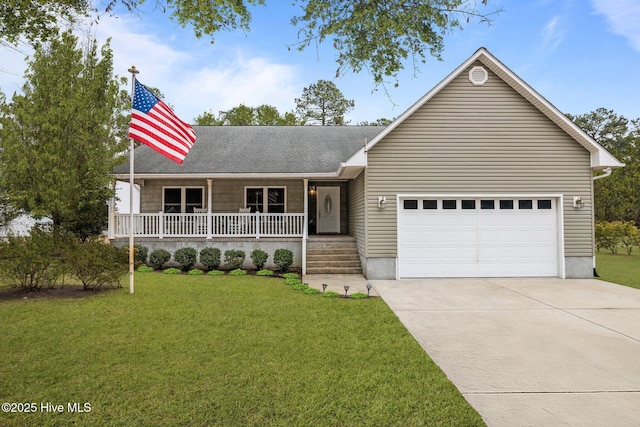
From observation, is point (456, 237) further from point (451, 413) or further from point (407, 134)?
point (451, 413)

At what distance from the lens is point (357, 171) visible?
10.9m

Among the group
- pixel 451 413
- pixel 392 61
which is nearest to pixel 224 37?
pixel 392 61

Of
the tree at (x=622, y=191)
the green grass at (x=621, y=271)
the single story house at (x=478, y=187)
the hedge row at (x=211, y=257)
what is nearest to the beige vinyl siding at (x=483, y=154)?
the single story house at (x=478, y=187)

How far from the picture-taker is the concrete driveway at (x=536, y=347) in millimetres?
3086

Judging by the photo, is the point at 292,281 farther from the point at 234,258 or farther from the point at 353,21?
the point at 353,21

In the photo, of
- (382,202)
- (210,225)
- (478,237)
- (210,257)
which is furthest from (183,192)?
(478,237)

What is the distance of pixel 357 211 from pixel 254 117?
23835 millimetres

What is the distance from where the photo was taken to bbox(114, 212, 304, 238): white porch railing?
39.5 feet

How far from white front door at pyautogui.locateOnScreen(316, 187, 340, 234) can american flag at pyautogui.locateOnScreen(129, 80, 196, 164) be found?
6.92 meters

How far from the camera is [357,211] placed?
1169cm

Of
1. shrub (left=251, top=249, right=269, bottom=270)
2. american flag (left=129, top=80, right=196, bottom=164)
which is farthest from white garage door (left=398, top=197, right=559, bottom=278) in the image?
american flag (left=129, top=80, right=196, bottom=164)

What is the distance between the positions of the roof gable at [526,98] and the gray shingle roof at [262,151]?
1.83 metres

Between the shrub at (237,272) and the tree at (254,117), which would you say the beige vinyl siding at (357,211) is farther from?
the tree at (254,117)

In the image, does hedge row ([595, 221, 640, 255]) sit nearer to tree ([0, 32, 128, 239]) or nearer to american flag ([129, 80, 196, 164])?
american flag ([129, 80, 196, 164])
